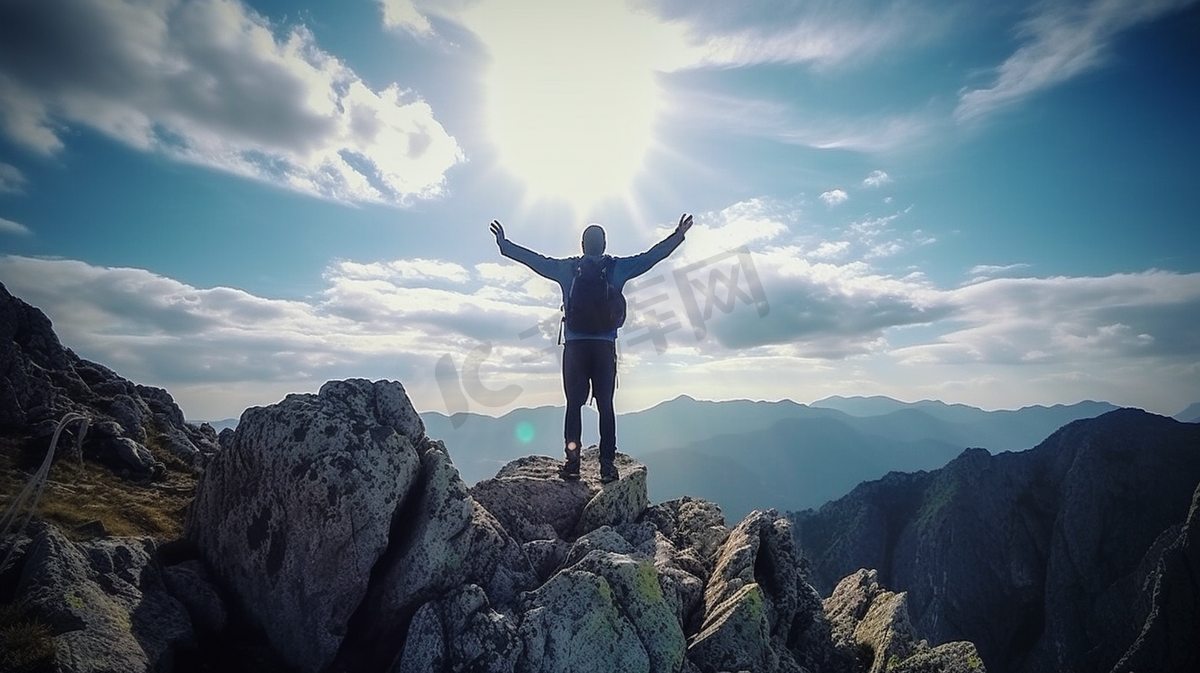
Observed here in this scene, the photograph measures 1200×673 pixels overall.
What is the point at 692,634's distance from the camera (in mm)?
11445

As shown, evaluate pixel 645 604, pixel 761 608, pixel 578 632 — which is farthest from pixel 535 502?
pixel 761 608

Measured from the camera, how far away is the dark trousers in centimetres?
1600

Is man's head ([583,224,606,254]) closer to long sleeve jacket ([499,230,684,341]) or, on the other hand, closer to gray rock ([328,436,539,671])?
long sleeve jacket ([499,230,684,341])

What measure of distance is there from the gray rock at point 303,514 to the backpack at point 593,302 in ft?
20.5

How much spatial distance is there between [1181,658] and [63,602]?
7910 centimetres

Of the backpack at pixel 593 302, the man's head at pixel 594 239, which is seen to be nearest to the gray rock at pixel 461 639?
the backpack at pixel 593 302

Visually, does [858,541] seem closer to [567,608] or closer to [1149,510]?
[1149,510]

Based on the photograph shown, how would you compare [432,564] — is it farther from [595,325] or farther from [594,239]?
[594,239]

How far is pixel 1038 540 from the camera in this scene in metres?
98.6

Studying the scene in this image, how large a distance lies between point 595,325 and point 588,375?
5.08 feet

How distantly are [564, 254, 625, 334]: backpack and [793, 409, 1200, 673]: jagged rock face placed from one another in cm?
8338

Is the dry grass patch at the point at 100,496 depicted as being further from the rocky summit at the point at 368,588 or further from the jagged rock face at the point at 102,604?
the jagged rock face at the point at 102,604

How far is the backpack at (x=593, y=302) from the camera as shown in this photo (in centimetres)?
1578

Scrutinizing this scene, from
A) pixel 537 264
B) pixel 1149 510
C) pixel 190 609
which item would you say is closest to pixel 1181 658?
pixel 1149 510
